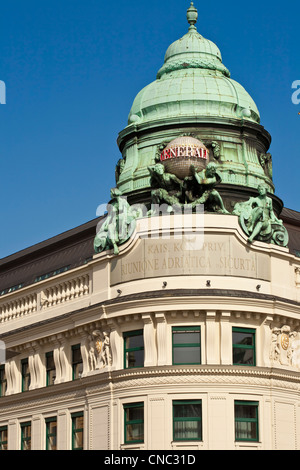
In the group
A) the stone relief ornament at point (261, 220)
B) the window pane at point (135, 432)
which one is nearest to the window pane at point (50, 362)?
the window pane at point (135, 432)

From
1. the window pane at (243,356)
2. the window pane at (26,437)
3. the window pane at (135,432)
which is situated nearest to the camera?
the window pane at (135,432)

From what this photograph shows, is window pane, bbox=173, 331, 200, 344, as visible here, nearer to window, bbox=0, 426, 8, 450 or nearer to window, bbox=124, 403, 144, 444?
window, bbox=124, 403, 144, 444

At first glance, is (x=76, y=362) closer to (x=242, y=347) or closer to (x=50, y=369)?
(x=50, y=369)

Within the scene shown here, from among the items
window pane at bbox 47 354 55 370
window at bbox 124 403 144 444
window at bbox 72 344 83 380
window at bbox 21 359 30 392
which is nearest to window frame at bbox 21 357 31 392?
window at bbox 21 359 30 392

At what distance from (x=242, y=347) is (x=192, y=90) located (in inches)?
717

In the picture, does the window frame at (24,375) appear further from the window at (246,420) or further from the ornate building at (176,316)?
the window at (246,420)

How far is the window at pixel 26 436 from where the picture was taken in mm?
80562

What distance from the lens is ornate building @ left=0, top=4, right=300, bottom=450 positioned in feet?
234

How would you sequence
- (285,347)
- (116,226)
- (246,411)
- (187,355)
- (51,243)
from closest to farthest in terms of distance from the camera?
(246,411) < (187,355) < (285,347) < (116,226) < (51,243)

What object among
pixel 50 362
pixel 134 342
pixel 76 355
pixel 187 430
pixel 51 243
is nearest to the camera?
pixel 187 430

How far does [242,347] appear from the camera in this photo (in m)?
72.8

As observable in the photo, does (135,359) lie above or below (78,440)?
above

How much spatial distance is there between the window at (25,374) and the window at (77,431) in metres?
6.29

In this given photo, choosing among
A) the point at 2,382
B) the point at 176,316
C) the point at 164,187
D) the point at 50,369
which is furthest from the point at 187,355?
the point at 2,382
